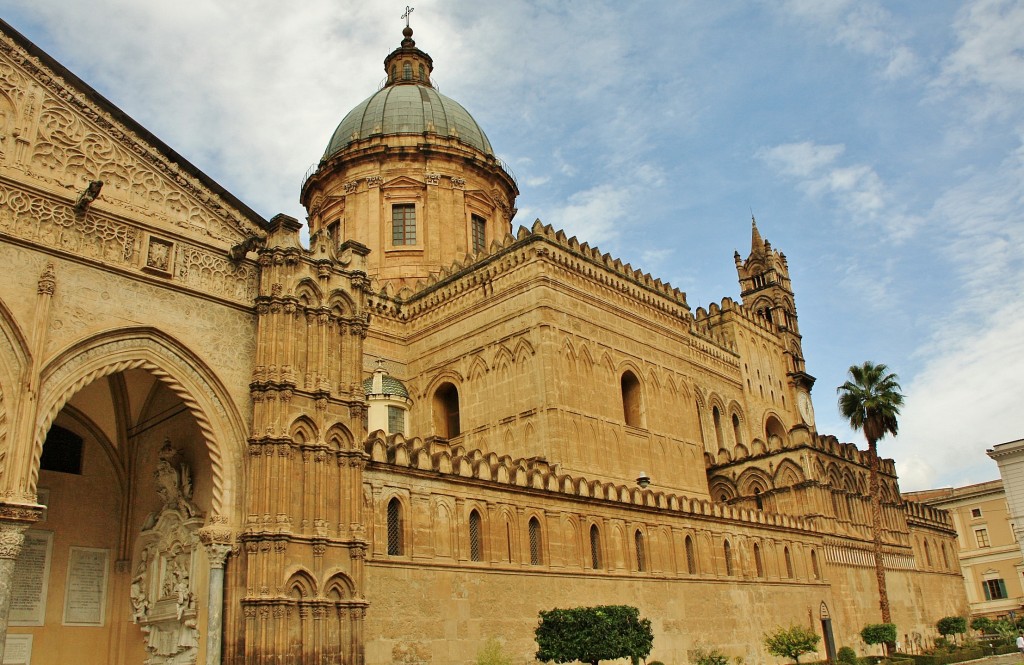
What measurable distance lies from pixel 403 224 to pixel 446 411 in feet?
27.6

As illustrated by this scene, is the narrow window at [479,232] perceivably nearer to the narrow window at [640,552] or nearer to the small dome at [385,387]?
the small dome at [385,387]

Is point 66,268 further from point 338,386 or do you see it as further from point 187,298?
point 338,386

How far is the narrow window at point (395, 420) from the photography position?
23500 mm

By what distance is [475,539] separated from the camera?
18.9m

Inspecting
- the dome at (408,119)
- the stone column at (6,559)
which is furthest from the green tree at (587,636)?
the dome at (408,119)

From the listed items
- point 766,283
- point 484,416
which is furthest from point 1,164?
point 766,283

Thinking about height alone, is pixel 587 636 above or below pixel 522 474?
→ below

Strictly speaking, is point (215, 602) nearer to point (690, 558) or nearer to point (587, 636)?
point (587, 636)

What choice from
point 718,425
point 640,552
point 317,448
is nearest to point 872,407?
point 718,425

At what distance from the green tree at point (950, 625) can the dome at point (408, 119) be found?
2585 cm

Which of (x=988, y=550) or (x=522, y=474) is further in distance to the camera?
(x=988, y=550)

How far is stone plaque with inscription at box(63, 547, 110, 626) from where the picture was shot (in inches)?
611

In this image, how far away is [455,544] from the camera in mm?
18125

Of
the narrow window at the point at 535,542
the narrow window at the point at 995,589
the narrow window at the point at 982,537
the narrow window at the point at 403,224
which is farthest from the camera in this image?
the narrow window at the point at 982,537
